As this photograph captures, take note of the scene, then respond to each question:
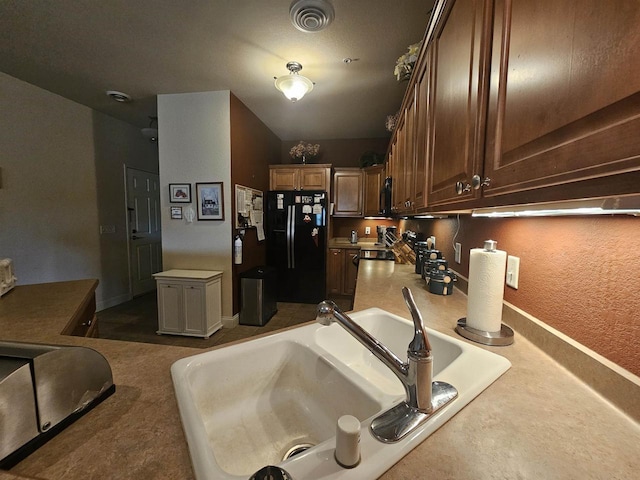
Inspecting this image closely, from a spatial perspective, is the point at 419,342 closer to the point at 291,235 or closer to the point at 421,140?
the point at 421,140

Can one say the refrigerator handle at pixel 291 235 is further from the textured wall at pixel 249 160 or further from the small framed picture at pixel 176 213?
the small framed picture at pixel 176 213

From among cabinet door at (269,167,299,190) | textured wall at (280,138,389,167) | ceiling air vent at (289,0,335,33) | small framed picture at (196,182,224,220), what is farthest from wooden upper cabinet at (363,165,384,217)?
ceiling air vent at (289,0,335,33)

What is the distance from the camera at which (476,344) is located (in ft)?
2.85

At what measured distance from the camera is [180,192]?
9.89 ft

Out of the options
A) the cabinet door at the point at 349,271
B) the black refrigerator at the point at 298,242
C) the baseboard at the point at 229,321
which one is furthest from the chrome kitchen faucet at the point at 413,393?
the cabinet door at the point at 349,271

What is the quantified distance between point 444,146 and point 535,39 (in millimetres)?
478

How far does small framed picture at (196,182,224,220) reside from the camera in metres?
2.96

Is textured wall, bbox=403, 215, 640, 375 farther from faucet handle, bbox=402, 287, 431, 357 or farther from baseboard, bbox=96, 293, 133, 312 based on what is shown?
baseboard, bbox=96, 293, 133, 312

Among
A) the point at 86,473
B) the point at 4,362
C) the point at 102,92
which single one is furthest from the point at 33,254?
the point at 86,473

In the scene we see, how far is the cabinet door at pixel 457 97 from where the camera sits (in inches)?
27.5

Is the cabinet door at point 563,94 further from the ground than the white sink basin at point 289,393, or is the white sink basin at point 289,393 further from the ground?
the cabinet door at point 563,94

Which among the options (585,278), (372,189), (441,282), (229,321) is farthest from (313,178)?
(585,278)

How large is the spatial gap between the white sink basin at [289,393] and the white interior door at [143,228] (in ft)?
13.7

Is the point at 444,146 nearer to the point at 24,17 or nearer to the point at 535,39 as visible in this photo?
the point at 535,39
